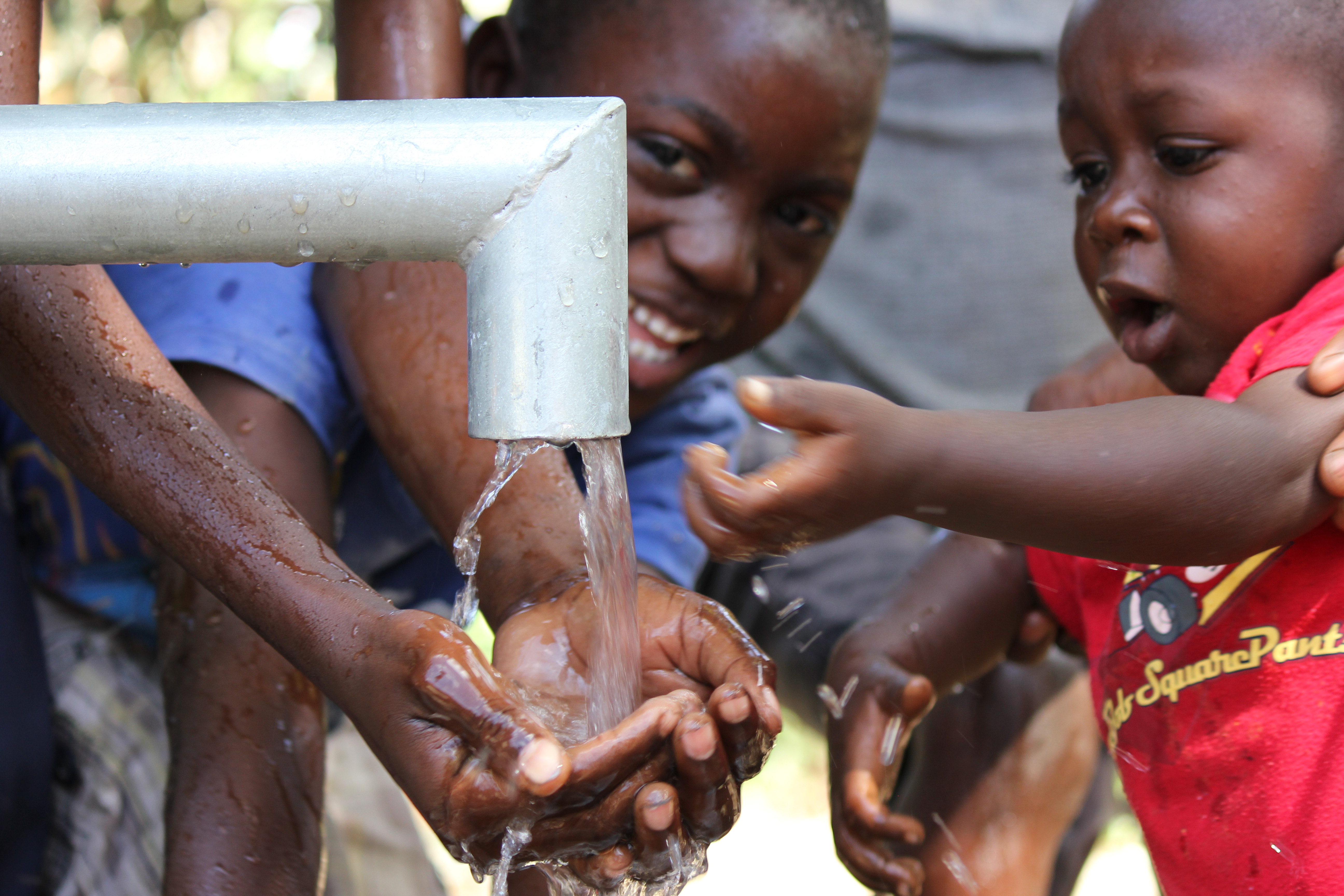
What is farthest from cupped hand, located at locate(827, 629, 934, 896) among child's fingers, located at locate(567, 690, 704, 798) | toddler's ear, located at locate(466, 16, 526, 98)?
toddler's ear, located at locate(466, 16, 526, 98)

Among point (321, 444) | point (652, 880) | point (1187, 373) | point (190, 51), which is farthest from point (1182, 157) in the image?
point (190, 51)

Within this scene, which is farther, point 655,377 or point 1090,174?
point 655,377

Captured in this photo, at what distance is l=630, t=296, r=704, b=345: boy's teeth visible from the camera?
5.87 feet

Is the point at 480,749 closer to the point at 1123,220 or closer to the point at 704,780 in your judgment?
the point at 704,780

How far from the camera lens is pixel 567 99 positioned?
872 millimetres

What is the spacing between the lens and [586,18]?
1787 mm

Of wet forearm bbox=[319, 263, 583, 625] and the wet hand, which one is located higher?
the wet hand

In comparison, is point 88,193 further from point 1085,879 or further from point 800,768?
point 800,768

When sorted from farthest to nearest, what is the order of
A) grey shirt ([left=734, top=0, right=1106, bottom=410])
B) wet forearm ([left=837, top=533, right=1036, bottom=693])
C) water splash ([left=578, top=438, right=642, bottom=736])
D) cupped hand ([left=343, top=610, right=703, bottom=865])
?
grey shirt ([left=734, top=0, right=1106, bottom=410])
wet forearm ([left=837, top=533, right=1036, bottom=693])
water splash ([left=578, top=438, right=642, bottom=736])
cupped hand ([left=343, top=610, right=703, bottom=865])

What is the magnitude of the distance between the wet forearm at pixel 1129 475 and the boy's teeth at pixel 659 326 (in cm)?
85

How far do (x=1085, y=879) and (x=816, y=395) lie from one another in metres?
2.58

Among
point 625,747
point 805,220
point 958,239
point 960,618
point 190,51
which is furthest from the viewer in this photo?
point 190,51

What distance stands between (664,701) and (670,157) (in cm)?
97

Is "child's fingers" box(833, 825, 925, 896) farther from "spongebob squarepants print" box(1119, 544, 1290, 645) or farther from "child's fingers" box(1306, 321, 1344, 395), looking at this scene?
"child's fingers" box(1306, 321, 1344, 395)
